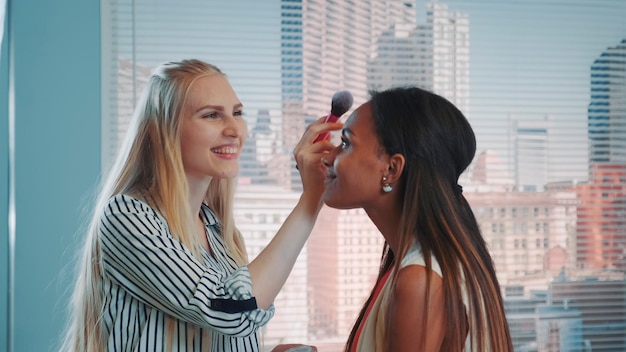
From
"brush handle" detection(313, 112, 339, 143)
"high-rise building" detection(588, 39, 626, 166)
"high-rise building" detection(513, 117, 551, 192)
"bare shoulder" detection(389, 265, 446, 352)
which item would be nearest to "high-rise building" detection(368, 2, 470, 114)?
"high-rise building" detection(513, 117, 551, 192)

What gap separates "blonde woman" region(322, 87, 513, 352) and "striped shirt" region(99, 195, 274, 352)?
22cm

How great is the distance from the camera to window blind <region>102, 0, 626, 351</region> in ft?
9.59

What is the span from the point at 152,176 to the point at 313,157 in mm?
307

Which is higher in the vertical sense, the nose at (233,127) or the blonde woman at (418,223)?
the nose at (233,127)

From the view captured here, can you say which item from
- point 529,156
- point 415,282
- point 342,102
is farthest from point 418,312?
point 529,156

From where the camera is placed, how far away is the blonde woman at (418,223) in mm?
1045

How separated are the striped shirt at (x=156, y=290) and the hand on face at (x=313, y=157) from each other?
0.23m

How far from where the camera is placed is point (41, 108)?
2627 millimetres

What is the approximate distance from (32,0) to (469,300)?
2.18 metres

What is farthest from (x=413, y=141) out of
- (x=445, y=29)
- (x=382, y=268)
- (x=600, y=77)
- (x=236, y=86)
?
(x=600, y=77)

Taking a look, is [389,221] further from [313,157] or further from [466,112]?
[466,112]

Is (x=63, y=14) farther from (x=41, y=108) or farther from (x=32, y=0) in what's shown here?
(x=41, y=108)

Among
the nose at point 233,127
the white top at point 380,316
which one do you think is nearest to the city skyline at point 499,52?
the nose at point 233,127

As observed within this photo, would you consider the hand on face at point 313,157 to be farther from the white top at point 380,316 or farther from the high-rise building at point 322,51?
the high-rise building at point 322,51
